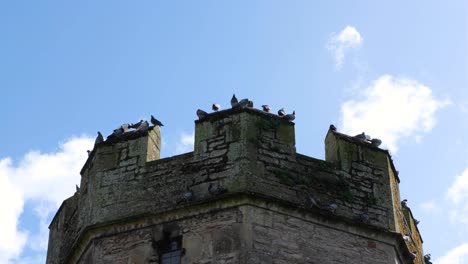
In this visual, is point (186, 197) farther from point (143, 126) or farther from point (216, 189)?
point (143, 126)

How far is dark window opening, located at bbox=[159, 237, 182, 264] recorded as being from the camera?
1087 centimetres

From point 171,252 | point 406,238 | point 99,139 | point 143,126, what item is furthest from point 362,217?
point 99,139

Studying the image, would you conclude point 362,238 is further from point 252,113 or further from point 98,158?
point 98,158

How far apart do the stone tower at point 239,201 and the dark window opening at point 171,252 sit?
1 cm

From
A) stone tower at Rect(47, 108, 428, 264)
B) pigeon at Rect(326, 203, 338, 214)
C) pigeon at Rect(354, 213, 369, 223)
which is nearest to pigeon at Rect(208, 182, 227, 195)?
stone tower at Rect(47, 108, 428, 264)

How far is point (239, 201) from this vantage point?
35.7 ft

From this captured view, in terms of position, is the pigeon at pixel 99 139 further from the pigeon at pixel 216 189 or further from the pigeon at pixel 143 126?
the pigeon at pixel 216 189

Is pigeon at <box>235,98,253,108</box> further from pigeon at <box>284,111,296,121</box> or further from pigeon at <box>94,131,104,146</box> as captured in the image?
pigeon at <box>94,131,104,146</box>

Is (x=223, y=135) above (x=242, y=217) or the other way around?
above

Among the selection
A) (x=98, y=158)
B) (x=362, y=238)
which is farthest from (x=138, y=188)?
(x=362, y=238)

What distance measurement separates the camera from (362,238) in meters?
11.2

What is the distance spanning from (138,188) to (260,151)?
1.39 metres

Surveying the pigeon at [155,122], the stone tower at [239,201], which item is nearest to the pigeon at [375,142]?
the stone tower at [239,201]

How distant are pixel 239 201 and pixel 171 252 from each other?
2.90 ft
